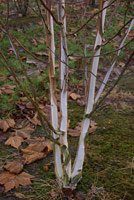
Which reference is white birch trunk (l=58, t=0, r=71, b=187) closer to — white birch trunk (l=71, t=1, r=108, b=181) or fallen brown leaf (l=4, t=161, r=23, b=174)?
white birch trunk (l=71, t=1, r=108, b=181)

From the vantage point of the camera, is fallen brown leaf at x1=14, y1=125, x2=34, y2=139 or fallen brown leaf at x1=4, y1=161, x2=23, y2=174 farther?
fallen brown leaf at x1=14, y1=125, x2=34, y2=139

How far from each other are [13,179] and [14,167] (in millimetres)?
95

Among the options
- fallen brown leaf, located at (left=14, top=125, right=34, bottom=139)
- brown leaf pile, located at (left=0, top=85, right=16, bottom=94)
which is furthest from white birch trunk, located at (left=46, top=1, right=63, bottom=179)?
brown leaf pile, located at (left=0, top=85, right=16, bottom=94)

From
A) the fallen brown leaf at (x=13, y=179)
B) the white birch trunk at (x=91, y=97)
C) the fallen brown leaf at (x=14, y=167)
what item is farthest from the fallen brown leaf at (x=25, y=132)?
the white birch trunk at (x=91, y=97)

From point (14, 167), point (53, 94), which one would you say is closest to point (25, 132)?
point (14, 167)

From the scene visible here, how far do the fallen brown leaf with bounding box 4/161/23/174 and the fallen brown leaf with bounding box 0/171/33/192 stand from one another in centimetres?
2

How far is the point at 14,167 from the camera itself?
7.87ft

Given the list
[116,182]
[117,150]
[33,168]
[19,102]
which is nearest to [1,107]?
[19,102]

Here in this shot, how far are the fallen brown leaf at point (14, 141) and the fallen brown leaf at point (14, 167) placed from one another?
254 mm

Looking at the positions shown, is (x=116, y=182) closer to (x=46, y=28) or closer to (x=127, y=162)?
(x=127, y=162)

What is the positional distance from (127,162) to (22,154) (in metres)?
0.70

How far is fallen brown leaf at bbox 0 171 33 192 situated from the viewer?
227cm

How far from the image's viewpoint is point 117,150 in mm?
2711

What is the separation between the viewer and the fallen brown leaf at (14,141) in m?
2.70
